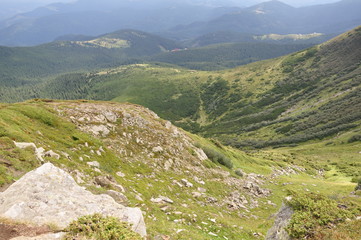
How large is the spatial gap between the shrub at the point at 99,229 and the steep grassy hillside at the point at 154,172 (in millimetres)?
3999

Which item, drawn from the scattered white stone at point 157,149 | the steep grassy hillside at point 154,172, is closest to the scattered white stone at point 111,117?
the steep grassy hillside at point 154,172

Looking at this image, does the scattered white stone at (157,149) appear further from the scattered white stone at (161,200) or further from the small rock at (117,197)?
the small rock at (117,197)

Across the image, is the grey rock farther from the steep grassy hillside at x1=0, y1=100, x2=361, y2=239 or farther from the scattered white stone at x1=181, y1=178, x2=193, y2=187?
the scattered white stone at x1=181, y1=178, x2=193, y2=187

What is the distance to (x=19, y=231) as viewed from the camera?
9.41 metres

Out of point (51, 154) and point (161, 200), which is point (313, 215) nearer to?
point (161, 200)

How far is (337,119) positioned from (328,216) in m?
166

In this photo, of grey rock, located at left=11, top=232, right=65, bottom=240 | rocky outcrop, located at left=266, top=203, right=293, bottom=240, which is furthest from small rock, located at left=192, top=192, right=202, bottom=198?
grey rock, located at left=11, top=232, right=65, bottom=240

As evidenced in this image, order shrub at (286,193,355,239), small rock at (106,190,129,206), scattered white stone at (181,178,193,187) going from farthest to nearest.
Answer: scattered white stone at (181,178,193,187) → small rock at (106,190,129,206) → shrub at (286,193,355,239)

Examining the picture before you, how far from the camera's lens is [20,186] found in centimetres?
1233

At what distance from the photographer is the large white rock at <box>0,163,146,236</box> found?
10492 millimetres

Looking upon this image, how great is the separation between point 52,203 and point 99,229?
3746mm

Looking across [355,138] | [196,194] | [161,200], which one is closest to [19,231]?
[161,200]

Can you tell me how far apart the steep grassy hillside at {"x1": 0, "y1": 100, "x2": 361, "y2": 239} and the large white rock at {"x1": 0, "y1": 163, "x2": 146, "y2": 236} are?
8.25ft

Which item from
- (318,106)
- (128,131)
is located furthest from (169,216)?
(318,106)
